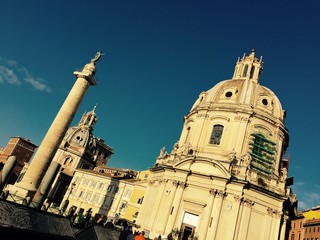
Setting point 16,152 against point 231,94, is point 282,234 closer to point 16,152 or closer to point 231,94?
point 231,94

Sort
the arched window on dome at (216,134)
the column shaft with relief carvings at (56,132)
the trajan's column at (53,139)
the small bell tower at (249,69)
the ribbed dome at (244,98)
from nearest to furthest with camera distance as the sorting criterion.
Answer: the trajan's column at (53,139) → the column shaft with relief carvings at (56,132) → the arched window on dome at (216,134) → the ribbed dome at (244,98) → the small bell tower at (249,69)

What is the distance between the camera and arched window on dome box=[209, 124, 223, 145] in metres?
32.4

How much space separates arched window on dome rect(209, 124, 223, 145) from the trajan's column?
1459 cm

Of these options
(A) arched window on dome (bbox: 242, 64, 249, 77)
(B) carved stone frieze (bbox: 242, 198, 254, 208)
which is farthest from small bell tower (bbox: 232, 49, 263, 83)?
(B) carved stone frieze (bbox: 242, 198, 254, 208)

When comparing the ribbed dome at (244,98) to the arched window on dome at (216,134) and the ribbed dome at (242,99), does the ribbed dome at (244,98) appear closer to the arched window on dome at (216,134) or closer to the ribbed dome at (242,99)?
the ribbed dome at (242,99)

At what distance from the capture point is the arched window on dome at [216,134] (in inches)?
1276

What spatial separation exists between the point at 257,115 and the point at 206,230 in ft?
46.6

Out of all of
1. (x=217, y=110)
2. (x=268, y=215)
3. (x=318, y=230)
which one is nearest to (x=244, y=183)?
(x=268, y=215)

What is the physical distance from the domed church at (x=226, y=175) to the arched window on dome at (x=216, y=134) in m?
0.09

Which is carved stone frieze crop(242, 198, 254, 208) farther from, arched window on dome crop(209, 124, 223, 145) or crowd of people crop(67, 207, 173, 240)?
crowd of people crop(67, 207, 173, 240)

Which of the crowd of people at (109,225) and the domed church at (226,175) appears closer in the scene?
the crowd of people at (109,225)

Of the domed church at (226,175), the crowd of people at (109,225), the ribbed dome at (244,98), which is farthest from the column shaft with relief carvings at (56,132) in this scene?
the ribbed dome at (244,98)

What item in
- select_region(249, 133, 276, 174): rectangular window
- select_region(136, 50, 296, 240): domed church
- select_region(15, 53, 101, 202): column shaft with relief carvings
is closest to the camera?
select_region(15, 53, 101, 202): column shaft with relief carvings

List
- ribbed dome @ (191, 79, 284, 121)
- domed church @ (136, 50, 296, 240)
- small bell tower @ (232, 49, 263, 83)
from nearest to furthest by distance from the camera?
domed church @ (136, 50, 296, 240) < ribbed dome @ (191, 79, 284, 121) < small bell tower @ (232, 49, 263, 83)
